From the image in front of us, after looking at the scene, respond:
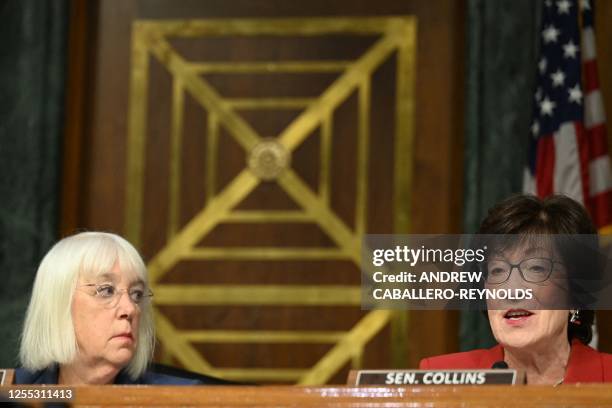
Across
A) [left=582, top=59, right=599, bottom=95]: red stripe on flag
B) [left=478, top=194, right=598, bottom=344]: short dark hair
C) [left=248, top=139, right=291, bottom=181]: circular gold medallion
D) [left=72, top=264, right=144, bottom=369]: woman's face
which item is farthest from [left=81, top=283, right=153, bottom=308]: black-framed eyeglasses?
[left=582, top=59, right=599, bottom=95]: red stripe on flag

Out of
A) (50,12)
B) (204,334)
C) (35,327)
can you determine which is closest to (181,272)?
(204,334)

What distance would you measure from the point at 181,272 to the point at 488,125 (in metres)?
1.63

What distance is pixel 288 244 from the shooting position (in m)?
5.83

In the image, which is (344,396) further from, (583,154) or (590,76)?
(590,76)

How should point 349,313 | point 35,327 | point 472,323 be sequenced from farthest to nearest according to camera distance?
point 349,313 < point 472,323 < point 35,327

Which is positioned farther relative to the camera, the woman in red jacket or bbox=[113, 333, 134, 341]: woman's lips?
bbox=[113, 333, 134, 341]: woman's lips

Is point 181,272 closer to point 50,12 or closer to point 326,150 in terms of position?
point 326,150

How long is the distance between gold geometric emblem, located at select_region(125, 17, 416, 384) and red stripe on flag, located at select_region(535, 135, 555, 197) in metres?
0.75

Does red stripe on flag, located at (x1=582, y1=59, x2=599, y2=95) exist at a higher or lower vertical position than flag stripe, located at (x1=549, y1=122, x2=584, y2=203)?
higher

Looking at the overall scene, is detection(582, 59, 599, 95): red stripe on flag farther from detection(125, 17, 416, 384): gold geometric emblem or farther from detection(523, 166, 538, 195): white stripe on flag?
detection(125, 17, 416, 384): gold geometric emblem

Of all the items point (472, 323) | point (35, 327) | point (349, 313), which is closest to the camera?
point (35, 327)

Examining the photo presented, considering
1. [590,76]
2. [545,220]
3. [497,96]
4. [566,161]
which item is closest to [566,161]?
[566,161]

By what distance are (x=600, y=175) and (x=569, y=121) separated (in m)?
0.27

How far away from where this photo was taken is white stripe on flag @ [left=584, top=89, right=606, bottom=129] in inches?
207
